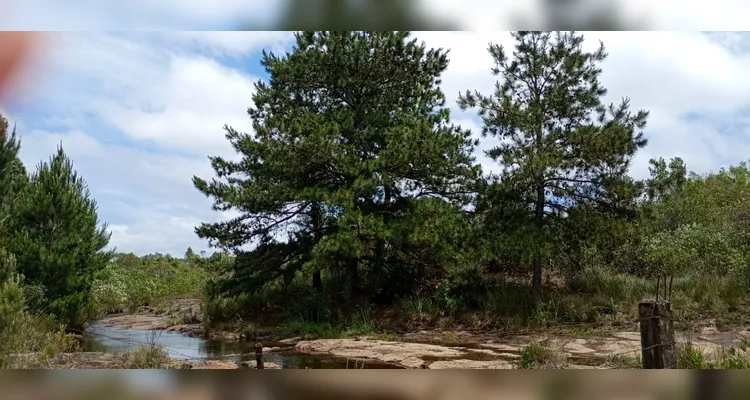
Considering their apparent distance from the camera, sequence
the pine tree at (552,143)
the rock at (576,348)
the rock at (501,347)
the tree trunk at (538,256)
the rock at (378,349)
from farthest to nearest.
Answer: the tree trunk at (538,256) → the pine tree at (552,143) → the rock at (501,347) → the rock at (378,349) → the rock at (576,348)

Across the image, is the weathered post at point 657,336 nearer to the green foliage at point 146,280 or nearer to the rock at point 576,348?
the rock at point 576,348

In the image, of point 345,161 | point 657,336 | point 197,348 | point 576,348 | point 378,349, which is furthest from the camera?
point 345,161

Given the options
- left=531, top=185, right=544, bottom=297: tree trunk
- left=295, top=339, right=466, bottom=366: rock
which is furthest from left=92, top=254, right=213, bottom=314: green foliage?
left=531, top=185, right=544, bottom=297: tree trunk

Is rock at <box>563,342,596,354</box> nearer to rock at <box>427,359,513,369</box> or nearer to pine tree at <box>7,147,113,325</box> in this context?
rock at <box>427,359,513,369</box>

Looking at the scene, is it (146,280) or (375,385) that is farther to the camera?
(146,280)

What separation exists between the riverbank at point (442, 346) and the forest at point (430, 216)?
24cm

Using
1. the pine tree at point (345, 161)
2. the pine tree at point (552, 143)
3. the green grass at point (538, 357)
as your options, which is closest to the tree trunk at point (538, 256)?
the pine tree at point (552, 143)

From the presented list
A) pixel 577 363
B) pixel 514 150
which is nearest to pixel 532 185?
pixel 514 150

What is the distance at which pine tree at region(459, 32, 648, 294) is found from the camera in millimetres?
6047

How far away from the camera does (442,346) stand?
5.37 meters

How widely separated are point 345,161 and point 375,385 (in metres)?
4.94

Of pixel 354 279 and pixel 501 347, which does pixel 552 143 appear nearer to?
pixel 501 347

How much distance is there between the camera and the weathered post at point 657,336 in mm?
2146

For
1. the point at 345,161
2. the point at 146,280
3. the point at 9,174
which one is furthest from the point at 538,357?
the point at 146,280
